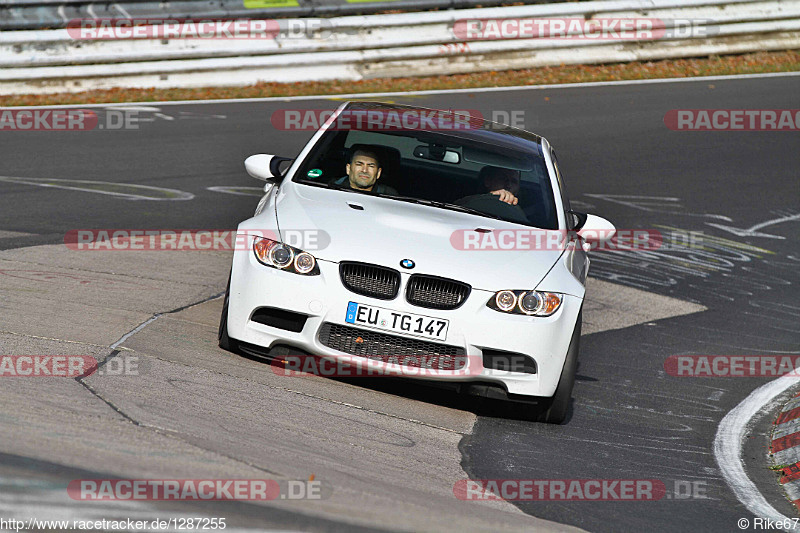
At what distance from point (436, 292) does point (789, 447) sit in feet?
7.86

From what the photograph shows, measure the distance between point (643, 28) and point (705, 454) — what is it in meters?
13.2

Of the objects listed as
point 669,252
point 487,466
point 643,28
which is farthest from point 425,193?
point 643,28

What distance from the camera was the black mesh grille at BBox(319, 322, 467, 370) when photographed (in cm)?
587

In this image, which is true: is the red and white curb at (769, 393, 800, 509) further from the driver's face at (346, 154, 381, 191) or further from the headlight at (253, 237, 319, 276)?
the driver's face at (346, 154, 381, 191)

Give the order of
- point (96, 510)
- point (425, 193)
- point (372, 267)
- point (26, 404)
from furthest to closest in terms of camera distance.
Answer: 1. point (425, 193)
2. point (372, 267)
3. point (26, 404)
4. point (96, 510)

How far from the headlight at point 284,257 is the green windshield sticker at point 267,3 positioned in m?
10.8

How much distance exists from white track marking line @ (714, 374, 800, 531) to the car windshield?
169 centimetres

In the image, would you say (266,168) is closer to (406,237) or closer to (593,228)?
(406,237)

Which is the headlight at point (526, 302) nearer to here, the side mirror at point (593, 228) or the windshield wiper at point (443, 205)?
the windshield wiper at point (443, 205)

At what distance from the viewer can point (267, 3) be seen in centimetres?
1625

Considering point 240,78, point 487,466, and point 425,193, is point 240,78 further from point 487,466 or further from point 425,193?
point 487,466

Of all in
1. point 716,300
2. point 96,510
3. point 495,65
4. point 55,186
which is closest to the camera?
point 96,510

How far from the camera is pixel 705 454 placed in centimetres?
623

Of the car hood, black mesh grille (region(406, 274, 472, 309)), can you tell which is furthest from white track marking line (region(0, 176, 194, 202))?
black mesh grille (region(406, 274, 472, 309))
